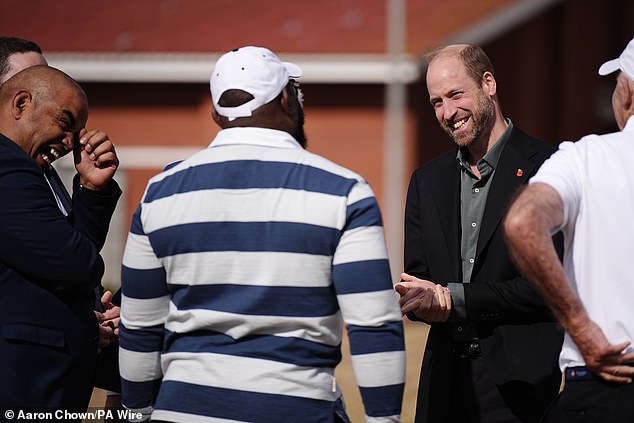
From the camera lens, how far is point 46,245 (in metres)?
3.57

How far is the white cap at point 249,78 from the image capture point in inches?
131

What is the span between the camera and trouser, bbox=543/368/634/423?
10.4 ft

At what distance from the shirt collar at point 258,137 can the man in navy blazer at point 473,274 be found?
41.3 inches

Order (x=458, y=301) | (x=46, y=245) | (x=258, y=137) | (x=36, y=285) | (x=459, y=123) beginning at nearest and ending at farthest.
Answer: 1. (x=258, y=137)
2. (x=46, y=245)
3. (x=36, y=285)
4. (x=458, y=301)
5. (x=459, y=123)

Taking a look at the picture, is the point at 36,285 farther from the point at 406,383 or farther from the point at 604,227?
the point at 406,383

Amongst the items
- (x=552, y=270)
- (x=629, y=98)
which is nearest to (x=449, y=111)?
→ (x=629, y=98)

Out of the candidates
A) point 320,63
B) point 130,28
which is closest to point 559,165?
point 320,63

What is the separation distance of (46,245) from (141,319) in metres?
0.46

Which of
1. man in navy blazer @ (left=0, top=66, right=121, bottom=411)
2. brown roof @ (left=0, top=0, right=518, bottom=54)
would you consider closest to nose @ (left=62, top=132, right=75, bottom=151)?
man in navy blazer @ (left=0, top=66, right=121, bottom=411)

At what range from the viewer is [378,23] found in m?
14.2

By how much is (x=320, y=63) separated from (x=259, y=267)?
34.1 ft

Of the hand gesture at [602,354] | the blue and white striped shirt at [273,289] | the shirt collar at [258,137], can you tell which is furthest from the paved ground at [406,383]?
the hand gesture at [602,354]

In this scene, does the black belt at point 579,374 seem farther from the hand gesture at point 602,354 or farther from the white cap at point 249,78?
the white cap at point 249,78

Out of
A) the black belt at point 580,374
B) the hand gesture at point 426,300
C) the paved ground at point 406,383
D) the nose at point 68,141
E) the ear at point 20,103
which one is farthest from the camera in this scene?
the paved ground at point 406,383
